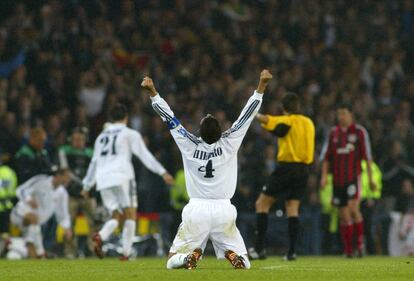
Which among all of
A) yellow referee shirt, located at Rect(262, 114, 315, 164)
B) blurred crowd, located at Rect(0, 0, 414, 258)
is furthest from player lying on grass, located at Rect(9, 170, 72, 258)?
yellow referee shirt, located at Rect(262, 114, 315, 164)

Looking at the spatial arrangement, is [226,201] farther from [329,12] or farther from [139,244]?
[329,12]

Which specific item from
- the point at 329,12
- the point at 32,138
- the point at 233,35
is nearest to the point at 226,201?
the point at 32,138

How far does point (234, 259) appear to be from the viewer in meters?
13.1

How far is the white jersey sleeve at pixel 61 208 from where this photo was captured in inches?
840

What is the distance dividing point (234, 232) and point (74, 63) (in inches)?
487

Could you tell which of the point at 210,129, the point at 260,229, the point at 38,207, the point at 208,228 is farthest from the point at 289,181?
the point at 38,207

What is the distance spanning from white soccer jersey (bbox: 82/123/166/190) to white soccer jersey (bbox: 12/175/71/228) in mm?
3108

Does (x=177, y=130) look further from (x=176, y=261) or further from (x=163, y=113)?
(x=176, y=261)

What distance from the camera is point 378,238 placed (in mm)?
23969

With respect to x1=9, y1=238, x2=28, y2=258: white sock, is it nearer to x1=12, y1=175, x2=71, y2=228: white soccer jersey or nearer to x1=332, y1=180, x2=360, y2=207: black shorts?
x1=12, y1=175, x2=71, y2=228: white soccer jersey

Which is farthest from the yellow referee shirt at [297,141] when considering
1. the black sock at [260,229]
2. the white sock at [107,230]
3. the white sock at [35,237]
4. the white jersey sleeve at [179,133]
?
the white sock at [35,237]

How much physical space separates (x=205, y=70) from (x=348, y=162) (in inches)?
294

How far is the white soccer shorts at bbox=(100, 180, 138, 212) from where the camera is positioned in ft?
59.5

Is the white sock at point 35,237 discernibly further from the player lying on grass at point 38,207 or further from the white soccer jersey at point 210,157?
the white soccer jersey at point 210,157
